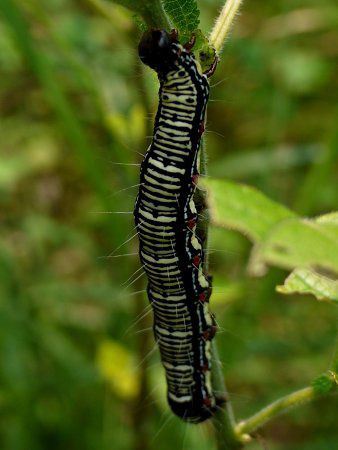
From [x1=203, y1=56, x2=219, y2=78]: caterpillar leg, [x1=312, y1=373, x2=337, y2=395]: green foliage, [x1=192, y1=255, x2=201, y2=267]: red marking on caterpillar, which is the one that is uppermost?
[x1=203, y1=56, x2=219, y2=78]: caterpillar leg

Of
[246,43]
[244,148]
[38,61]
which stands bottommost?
[244,148]

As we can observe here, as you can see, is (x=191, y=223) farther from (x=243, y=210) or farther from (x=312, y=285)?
(x=243, y=210)

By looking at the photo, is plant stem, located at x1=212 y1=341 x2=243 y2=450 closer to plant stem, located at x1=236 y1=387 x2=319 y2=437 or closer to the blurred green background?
plant stem, located at x1=236 y1=387 x2=319 y2=437

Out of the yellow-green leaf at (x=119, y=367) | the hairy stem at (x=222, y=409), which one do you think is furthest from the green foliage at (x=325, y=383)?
the yellow-green leaf at (x=119, y=367)

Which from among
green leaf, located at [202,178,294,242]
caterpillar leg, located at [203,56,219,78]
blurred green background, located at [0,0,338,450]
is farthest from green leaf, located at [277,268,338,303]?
blurred green background, located at [0,0,338,450]

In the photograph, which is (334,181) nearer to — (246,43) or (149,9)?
(246,43)

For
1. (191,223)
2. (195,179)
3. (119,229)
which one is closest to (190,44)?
(195,179)

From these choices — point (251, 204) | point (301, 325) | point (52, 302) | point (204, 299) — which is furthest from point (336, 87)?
point (251, 204)
